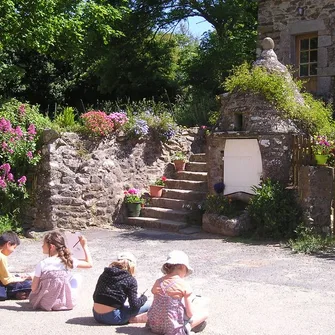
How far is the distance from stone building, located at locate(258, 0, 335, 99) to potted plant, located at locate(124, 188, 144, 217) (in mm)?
4932

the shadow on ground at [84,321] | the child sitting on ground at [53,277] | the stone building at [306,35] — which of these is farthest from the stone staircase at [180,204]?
the shadow on ground at [84,321]

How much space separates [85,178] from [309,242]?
4.76 metres

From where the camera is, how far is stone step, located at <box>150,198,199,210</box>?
38.4 feet

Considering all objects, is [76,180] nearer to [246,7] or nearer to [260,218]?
[260,218]

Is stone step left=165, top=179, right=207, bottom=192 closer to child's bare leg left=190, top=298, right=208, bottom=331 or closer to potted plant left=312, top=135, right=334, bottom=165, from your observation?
potted plant left=312, top=135, right=334, bottom=165

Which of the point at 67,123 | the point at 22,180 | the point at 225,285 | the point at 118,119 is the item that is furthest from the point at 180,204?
the point at 225,285

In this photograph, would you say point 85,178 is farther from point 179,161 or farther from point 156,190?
point 179,161

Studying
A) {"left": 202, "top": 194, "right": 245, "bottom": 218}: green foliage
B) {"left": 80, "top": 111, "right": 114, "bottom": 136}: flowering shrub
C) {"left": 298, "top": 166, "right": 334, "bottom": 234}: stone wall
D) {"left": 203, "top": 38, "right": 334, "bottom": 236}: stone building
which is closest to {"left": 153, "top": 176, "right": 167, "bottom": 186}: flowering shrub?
{"left": 80, "top": 111, "right": 114, "bottom": 136}: flowering shrub

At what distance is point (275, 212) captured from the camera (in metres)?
9.77

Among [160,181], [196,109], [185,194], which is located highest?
[196,109]

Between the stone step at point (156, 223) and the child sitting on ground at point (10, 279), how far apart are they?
16.8 feet

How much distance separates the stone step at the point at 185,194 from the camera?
12.0 meters

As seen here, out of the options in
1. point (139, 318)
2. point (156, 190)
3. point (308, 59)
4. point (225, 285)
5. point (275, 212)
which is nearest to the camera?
point (139, 318)

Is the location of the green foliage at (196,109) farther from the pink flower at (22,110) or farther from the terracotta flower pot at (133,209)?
the pink flower at (22,110)
